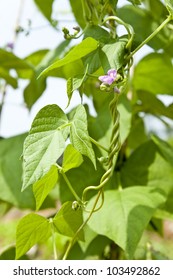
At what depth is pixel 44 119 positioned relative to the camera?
0.65 m

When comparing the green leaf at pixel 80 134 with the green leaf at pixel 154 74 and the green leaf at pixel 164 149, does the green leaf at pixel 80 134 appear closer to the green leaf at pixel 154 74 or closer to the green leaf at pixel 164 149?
the green leaf at pixel 164 149

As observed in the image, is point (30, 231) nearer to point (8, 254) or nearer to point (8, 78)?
point (8, 254)

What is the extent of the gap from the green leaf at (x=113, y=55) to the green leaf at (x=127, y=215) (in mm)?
250

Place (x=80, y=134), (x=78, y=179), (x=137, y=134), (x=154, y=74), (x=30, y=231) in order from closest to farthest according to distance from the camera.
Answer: (x=80, y=134), (x=30, y=231), (x=78, y=179), (x=154, y=74), (x=137, y=134)

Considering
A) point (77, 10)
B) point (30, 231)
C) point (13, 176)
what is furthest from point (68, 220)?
point (77, 10)

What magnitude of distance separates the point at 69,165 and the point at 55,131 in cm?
7

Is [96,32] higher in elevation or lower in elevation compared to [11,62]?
higher

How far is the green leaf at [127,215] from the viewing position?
804 millimetres

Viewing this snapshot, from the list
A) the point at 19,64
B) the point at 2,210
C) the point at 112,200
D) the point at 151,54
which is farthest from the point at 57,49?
the point at 2,210

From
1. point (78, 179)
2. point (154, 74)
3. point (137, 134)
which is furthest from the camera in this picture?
point (137, 134)

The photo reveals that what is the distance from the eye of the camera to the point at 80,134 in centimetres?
63

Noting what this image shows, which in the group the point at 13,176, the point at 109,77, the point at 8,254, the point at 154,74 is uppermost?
the point at 109,77

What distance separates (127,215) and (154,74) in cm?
35

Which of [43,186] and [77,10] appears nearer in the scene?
[43,186]
